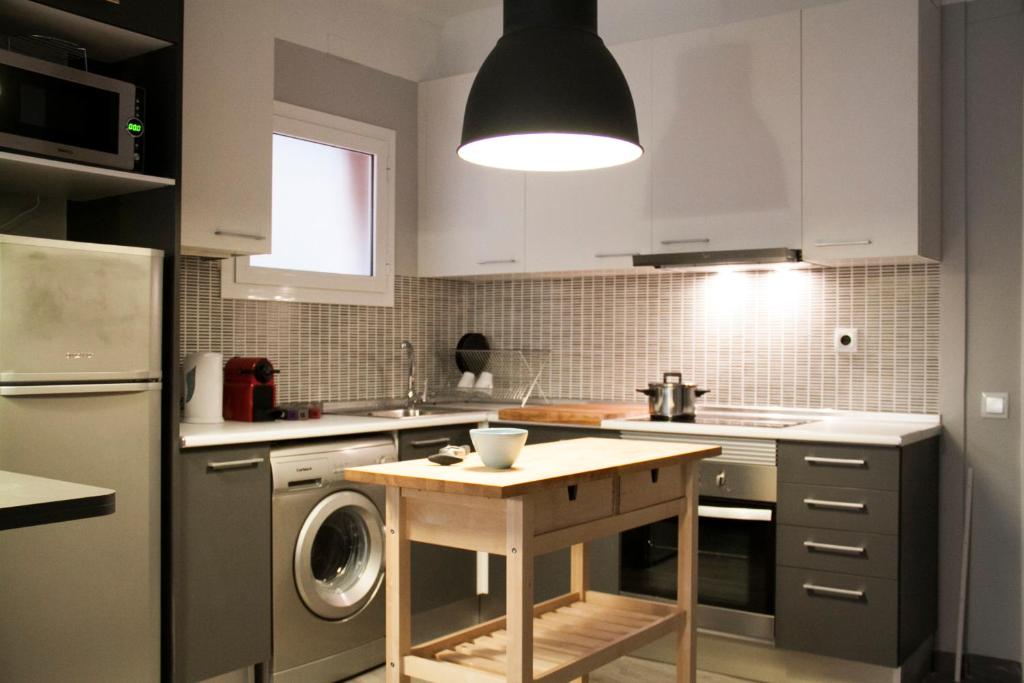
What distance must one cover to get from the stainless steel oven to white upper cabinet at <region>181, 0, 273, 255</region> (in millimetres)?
1758

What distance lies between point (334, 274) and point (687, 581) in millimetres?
2128

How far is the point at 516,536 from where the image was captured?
2.24m

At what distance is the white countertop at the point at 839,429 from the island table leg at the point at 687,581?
597 millimetres

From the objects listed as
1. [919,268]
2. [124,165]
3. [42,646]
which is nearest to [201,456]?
[42,646]

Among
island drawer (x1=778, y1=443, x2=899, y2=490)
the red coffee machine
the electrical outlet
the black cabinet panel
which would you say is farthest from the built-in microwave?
the electrical outlet

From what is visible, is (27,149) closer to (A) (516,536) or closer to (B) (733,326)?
(A) (516,536)

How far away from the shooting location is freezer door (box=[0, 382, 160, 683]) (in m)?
2.57

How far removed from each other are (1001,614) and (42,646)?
3205 mm

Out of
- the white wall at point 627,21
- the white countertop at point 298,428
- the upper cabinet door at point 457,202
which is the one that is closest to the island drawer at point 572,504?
the white countertop at point 298,428

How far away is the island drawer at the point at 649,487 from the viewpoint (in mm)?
2652

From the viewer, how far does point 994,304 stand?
3.64 m

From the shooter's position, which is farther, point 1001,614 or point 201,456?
point 1001,614

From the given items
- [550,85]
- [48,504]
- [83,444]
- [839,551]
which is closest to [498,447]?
[550,85]

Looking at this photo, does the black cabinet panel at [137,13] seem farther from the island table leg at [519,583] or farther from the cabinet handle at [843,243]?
the cabinet handle at [843,243]
